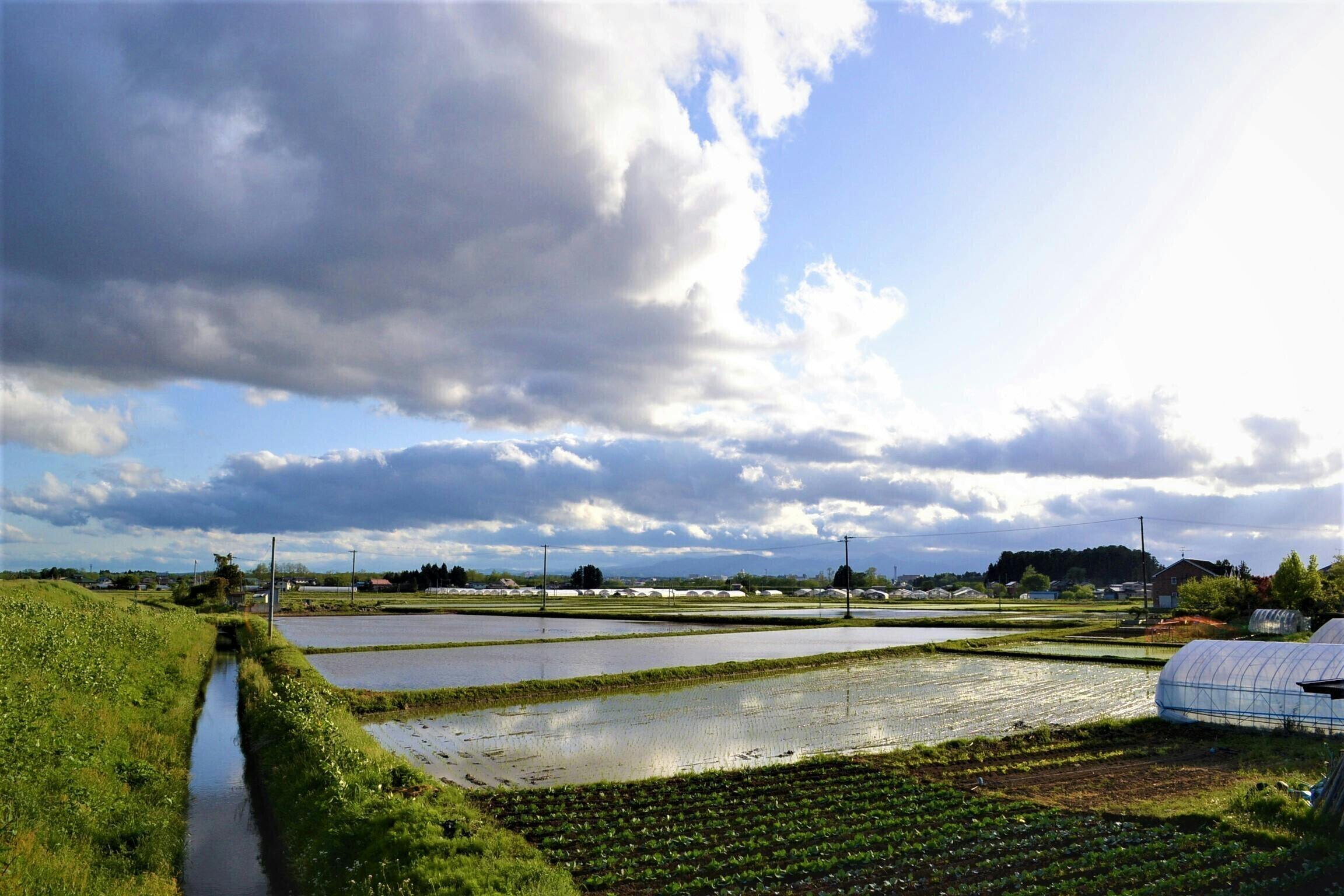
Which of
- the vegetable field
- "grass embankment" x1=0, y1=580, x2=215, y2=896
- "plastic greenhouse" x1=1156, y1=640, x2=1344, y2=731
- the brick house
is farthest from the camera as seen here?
the brick house

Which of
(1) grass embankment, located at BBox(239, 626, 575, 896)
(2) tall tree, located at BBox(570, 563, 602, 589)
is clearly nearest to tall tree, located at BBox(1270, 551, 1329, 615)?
(1) grass embankment, located at BBox(239, 626, 575, 896)

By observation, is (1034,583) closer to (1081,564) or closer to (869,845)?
(1081,564)

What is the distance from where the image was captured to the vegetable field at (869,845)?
10.1 meters

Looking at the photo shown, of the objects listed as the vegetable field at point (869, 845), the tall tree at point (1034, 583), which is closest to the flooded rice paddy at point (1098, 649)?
the vegetable field at point (869, 845)

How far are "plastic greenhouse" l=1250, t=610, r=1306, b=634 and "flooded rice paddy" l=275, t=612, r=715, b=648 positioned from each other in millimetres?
34853

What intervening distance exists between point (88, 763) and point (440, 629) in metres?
41.7

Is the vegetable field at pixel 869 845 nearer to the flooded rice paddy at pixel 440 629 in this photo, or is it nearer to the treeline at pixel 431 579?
the flooded rice paddy at pixel 440 629

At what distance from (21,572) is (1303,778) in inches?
6819

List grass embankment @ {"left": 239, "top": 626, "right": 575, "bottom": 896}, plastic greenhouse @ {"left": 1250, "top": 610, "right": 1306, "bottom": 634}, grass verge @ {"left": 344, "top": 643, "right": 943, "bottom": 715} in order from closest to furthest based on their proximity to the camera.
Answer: grass embankment @ {"left": 239, "top": 626, "right": 575, "bottom": 896}, grass verge @ {"left": 344, "top": 643, "right": 943, "bottom": 715}, plastic greenhouse @ {"left": 1250, "top": 610, "right": 1306, "bottom": 634}

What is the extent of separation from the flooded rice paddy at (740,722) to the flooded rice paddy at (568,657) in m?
4.90

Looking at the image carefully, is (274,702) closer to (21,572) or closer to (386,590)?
(386,590)

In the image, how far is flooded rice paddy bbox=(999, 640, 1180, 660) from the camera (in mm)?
39312

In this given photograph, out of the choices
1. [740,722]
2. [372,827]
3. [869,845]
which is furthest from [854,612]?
[372,827]

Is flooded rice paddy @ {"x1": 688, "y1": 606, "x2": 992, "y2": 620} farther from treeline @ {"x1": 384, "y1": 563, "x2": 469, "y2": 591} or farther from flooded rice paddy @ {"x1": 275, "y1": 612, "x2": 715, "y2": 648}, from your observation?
treeline @ {"x1": 384, "y1": 563, "x2": 469, "y2": 591}
